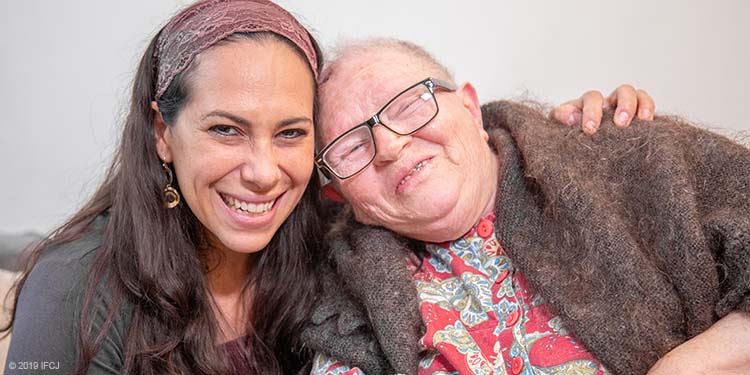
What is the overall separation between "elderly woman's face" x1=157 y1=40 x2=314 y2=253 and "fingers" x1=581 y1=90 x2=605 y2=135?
2.11 feet

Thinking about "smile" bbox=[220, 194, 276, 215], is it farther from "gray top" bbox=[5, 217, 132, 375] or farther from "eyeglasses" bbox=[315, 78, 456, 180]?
"gray top" bbox=[5, 217, 132, 375]

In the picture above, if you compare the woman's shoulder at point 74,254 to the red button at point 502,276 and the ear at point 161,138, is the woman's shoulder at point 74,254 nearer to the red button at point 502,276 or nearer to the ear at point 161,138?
the ear at point 161,138

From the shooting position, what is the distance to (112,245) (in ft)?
5.07

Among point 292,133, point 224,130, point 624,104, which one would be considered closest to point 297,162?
point 292,133

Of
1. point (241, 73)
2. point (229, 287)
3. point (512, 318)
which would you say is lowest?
point (229, 287)

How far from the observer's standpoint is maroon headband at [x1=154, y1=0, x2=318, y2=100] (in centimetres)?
142

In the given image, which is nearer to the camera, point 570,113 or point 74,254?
point 74,254

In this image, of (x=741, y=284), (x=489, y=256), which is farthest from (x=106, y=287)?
(x=741, y=284)

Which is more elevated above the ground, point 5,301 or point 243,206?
point 243,206

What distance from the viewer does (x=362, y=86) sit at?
5.35 feet

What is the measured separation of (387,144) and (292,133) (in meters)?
0.22

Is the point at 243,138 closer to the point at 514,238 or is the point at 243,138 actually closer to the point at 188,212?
the point at 188,212

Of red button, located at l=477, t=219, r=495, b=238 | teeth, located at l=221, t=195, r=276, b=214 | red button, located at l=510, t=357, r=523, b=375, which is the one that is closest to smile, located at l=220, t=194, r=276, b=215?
teeth, located at l=221, t=195, r=276, b=214

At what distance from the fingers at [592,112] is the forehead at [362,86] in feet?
1.27
